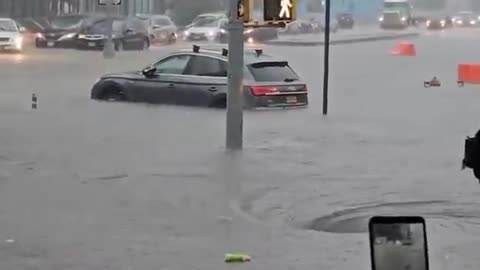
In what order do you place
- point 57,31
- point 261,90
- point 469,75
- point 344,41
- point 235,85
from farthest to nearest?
point 344,41 < point 57,31 < point 469,75 < point 261,90 < point 235,85

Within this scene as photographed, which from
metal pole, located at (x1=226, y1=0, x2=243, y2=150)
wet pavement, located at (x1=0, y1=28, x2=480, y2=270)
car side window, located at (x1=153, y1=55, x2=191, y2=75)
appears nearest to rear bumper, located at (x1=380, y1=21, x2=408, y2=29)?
wet pavement, located at (x1=0, y1=28, x2=480, y2=270)

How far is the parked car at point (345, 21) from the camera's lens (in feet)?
282

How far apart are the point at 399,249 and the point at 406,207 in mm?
8317

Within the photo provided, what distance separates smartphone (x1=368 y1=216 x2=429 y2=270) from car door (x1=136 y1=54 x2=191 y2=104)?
2093 cm

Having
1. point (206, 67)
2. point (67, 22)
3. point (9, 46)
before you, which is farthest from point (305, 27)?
point (206, 67)

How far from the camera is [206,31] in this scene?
64.2 metres

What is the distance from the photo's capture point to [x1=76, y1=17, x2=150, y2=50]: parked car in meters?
55.3

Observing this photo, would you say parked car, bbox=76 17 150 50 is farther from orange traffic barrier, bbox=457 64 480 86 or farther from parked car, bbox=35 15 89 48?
orange traffic barrier, bbox=457 64 480 86

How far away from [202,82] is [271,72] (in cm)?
150

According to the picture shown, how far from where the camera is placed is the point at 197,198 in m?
13.6

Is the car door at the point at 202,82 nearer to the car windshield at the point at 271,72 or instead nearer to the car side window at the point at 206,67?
the car side window at the point at 206,67

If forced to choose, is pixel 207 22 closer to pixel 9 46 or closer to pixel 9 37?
pixel 9 46

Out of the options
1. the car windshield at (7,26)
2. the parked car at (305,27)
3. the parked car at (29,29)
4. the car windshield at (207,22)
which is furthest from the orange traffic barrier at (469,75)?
the parked car at (305,27)

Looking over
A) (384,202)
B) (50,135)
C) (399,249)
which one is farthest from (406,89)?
(399,249)
